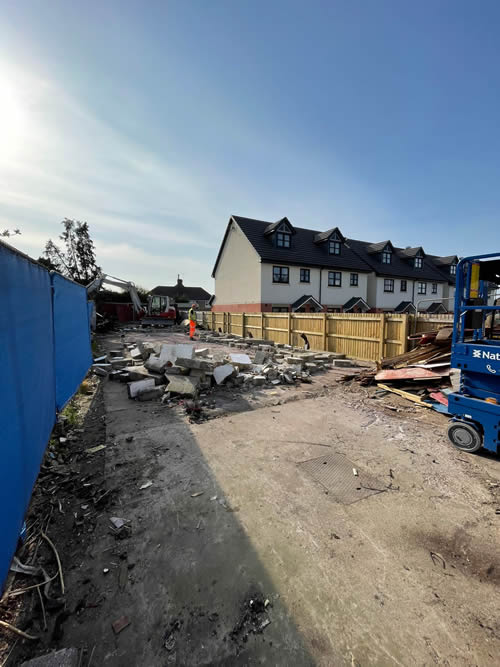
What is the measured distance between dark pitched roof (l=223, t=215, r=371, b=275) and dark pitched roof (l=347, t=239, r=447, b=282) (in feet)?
6.92

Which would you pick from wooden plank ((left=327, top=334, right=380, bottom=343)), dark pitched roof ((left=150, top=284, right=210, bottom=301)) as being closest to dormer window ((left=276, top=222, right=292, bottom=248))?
wooden plank ((left=327, top=334, right=380, bottom=343))

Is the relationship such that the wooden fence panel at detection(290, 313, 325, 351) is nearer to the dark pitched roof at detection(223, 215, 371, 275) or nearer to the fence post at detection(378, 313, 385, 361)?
the fence post at detection(378, 313, 385, 361)

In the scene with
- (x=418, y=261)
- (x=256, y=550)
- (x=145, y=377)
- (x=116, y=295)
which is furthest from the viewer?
(x=116, y=295)

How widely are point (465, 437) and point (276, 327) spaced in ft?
42.2

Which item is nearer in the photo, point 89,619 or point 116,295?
point 89,619

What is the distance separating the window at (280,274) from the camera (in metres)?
23.9

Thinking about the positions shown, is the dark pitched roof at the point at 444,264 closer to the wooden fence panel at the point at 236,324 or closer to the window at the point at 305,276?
the window at the point at 305,276

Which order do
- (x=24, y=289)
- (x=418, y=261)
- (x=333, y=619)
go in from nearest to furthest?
1. (x=333, y=619)
2. (x=24, y=289)
3. (x=418, y=261)

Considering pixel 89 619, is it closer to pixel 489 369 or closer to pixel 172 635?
pixel 172 635

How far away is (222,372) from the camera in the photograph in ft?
25.8

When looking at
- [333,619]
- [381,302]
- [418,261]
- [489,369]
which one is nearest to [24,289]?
[333,619]

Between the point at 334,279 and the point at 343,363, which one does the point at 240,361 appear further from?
the point at 334,279

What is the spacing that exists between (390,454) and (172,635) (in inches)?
144

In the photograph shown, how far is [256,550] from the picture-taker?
2.51m
